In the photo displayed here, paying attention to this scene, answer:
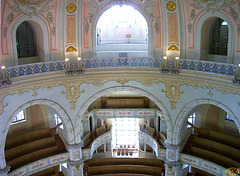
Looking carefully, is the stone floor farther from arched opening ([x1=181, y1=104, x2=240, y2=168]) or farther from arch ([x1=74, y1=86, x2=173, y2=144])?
arched opening ([x1=181, y1=104, x2=240, y2=168])

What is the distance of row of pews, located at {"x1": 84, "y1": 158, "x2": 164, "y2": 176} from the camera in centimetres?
1764

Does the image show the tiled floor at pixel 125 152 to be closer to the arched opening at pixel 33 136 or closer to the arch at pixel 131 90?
the arched opening at pixel 33 136

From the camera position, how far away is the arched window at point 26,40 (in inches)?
595

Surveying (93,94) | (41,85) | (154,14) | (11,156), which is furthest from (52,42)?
(11,156)

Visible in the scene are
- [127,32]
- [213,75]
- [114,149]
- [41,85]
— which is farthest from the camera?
[114,149]

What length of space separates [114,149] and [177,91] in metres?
10.4

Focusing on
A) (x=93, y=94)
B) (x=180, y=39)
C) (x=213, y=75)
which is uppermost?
(x=180, y=39)

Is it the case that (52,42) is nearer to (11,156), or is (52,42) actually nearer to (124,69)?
(124,69)

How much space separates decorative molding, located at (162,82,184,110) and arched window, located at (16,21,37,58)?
8298 mm

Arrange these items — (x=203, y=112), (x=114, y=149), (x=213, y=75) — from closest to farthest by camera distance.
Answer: (x=213, y=75)
(x=203, y=112)
(x=114, y=149)

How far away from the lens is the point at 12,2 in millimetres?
12844

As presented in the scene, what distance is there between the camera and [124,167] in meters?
18.1

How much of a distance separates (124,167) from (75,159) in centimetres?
408

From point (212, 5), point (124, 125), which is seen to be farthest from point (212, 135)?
point (212, 5)
